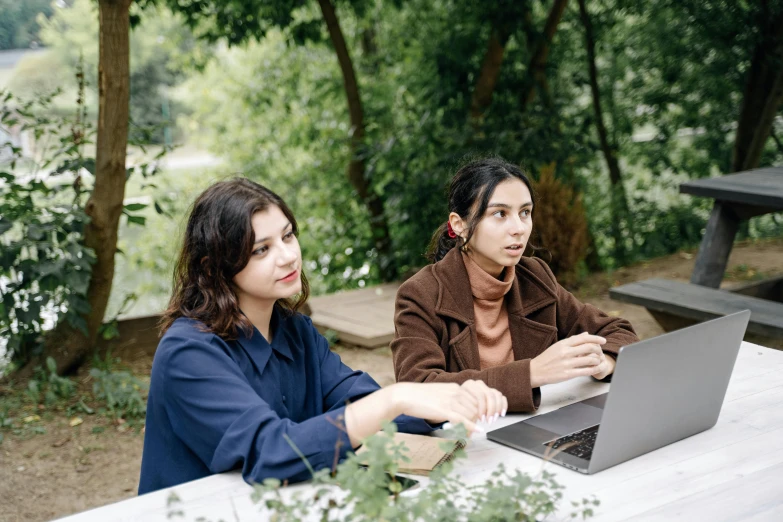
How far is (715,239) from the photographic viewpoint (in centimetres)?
450

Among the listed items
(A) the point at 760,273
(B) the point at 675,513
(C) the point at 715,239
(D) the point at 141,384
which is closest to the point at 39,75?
(D) the point at 141,384

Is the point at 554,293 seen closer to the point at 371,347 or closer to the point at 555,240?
the point at 371,347

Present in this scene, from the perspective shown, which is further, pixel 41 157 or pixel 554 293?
pixel 41 157

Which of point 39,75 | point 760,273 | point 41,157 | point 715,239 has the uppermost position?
point 39,75

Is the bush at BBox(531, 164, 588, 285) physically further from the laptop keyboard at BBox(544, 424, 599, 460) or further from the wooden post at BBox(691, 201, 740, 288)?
the laptop keyboard at BBox(544, 424, 599, 460)

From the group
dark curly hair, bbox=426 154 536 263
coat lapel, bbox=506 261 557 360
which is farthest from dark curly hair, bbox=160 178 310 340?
coat lapel, bbox=506 261 557 360

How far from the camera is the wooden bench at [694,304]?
3684 millimetres

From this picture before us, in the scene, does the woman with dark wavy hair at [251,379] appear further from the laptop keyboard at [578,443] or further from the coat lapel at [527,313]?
the coat lapel at [527,313]

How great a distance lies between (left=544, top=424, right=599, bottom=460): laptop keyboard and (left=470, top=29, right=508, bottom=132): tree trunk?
4.95 metres

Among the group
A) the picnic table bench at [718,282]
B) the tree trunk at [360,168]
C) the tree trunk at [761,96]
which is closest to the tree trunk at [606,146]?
the tree trunk at [761,96]

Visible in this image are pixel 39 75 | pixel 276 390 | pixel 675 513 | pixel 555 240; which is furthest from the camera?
pixel 39 75

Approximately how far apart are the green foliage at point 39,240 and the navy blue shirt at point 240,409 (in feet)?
8.23

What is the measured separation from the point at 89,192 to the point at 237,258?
2944 millimetres

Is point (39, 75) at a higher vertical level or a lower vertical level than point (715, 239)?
higher
